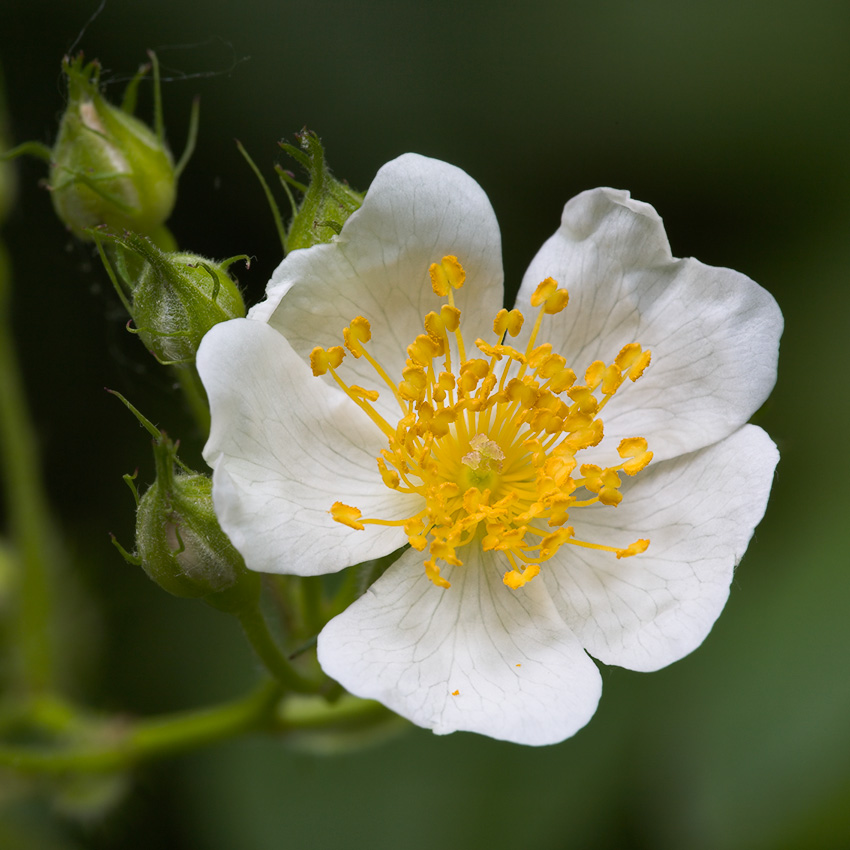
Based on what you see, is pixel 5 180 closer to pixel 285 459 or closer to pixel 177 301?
pixel 177 301

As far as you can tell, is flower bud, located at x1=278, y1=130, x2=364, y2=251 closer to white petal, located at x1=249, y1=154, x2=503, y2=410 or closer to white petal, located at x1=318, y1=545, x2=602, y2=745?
white petal, located at x1=249, y1=154, x2=503, y2=410

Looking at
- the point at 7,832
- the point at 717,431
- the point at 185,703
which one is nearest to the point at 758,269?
the point at 717,431

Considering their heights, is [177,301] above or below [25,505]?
above

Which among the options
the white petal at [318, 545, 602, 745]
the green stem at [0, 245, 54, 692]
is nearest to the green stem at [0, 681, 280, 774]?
the green stem at [0, 245, 54, 692]

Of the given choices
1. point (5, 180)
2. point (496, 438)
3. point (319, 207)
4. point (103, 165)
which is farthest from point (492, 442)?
point (5, 180)

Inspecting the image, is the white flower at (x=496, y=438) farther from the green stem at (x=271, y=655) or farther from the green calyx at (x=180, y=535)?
the green stem at (x=271, y=655)

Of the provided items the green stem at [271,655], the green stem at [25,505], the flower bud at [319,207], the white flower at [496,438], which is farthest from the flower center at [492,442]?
the green stem at [25,505]

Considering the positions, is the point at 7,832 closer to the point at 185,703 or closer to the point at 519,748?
the point at 185,703
